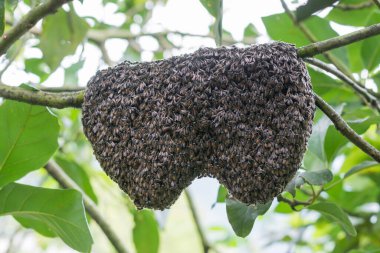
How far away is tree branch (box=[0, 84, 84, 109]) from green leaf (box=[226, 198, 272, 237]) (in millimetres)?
382

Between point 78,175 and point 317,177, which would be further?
point 78,175

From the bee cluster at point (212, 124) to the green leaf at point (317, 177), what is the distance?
257mm

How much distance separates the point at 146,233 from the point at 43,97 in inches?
39.1

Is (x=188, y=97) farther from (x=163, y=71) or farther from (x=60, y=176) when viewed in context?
(x=60, y=176)

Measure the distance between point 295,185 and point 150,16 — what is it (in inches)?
64.4

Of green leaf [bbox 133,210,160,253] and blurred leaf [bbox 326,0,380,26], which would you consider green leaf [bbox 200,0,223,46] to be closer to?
blurred leaf [bbox 326,0,380,26]

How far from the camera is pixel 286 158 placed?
0.96 metres

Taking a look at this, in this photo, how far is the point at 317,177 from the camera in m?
1.25

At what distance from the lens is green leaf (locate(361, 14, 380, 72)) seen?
5.48 feet

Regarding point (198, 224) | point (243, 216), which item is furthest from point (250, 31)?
point (243, 216)

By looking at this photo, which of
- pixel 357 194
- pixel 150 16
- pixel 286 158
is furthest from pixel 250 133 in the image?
pixel 150 16

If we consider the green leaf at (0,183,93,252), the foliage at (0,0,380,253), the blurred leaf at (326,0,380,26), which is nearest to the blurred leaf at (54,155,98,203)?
the foliage at (0,0,380,253)

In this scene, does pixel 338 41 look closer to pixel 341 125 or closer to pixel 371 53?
pixel 341 125

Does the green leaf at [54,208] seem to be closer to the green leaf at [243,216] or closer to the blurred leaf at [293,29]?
the green leaf at [243,216]
